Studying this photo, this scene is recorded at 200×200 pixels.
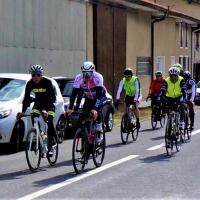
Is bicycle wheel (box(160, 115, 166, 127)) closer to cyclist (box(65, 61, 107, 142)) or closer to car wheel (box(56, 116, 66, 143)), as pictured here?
car wheel (box(56, 116, 66, 143))

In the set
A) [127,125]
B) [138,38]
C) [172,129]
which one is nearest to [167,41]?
[138,38]

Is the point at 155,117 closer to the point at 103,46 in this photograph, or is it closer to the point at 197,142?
the point at 197,142

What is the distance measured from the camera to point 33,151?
10.8 m

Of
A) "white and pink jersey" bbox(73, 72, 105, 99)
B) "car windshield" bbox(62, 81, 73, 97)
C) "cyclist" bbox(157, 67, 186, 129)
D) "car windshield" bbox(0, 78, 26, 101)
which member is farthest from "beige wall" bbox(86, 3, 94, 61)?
"white and pink jersey" bbox(73, 72, 105, 99)

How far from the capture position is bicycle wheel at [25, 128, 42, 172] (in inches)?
419

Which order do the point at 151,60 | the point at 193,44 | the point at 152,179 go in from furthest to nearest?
1. the point at 193,44
2. the point at 151,60
3. the point at 152,179

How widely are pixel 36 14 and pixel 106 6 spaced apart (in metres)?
6.32

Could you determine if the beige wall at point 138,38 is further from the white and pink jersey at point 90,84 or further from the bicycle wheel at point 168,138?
the white and pink jersey at point 90,84

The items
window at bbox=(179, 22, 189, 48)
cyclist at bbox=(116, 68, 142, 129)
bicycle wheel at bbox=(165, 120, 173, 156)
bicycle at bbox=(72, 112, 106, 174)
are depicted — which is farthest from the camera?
window at bbox=(179, 22, 189, 48)

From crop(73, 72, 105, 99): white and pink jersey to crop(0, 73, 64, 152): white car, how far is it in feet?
7.31

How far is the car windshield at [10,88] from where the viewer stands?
14078 millimetres

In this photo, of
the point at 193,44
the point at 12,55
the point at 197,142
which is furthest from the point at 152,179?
the point at 193,44

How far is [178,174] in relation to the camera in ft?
35.0

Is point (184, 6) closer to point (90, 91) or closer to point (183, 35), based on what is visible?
point (183, 35)
